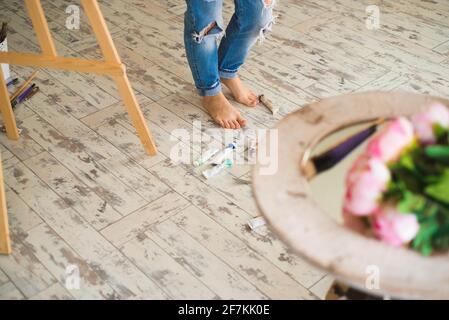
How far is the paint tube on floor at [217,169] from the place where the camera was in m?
1.63

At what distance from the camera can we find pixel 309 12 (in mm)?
2613

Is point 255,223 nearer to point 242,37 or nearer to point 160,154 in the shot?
point 160,154

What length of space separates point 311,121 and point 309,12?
1.68 metres

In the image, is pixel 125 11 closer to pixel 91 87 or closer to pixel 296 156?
pixel 91 87

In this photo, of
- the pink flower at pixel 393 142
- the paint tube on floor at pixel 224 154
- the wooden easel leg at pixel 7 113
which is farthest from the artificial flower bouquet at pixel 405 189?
the wooden easel leg at pixel 7 113

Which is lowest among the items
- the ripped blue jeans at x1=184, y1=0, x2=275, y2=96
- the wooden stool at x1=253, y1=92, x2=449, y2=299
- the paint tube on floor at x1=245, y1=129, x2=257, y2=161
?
the paint tube on floor at x1=245, y1=129, x2=257, y2=161

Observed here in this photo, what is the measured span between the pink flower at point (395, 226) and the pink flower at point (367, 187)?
21 mm

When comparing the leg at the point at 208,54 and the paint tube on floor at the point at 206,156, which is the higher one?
the leg at the point at 208,54

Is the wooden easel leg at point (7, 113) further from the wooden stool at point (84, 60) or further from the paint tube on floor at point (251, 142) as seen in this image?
the paint tube on floor at point (251, 142)

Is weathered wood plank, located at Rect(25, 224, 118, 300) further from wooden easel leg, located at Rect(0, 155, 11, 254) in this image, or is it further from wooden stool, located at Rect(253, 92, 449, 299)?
wooden stool, located at Rect(253, 92, 449, 299)

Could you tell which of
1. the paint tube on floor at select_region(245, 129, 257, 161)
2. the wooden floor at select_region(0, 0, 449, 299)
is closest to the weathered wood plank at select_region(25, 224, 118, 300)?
the wooden floor at select_region(0, 0, 449, 299)

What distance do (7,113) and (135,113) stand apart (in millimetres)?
460

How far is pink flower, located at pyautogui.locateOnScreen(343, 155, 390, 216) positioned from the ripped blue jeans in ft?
3.02

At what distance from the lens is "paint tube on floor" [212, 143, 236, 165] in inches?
66.0
